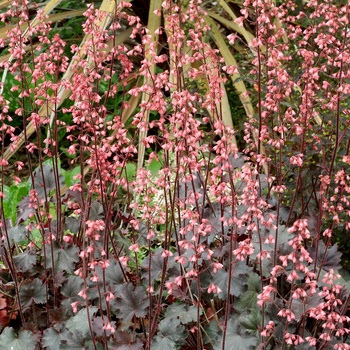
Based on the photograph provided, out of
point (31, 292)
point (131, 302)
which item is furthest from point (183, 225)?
point (31, 292)

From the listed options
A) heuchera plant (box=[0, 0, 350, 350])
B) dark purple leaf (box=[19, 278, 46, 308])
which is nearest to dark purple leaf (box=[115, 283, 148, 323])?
heuchera plant (box=[0, 0, 350, 350])

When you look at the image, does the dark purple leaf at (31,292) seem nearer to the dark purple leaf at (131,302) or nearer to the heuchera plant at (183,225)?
the heuchera plant at (183,225)

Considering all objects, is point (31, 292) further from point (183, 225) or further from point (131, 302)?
point (183, 225)

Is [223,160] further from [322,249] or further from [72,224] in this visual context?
[72,224]

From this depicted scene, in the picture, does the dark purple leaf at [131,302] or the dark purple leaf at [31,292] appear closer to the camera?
the dark purple leaf at [131,302]

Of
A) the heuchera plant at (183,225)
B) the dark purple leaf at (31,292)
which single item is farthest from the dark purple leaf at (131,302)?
the dark purple leaf at (31,292)

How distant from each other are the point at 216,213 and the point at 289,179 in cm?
55

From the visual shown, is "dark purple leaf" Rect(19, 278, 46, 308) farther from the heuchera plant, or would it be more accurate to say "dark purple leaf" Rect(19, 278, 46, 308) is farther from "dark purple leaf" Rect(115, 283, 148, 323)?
"dark purple leaf" Rect(115, 283, 148, 323)

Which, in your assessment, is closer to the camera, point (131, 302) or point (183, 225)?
point (131, 302)

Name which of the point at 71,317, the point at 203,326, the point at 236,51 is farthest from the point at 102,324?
the point at 236,51

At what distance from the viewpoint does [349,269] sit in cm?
306

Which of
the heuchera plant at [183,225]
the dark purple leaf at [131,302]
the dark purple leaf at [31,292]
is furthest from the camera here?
the dark purple leaf at [31,292]

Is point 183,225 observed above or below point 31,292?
above

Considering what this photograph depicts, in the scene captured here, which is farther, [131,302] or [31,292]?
[31,292]
